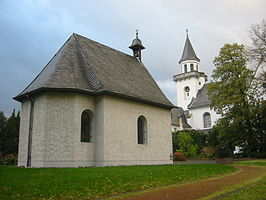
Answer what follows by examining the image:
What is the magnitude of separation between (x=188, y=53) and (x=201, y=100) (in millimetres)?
14321

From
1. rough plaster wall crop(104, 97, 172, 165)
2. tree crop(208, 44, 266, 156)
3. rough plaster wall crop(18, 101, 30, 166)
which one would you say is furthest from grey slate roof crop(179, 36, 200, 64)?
rough plaster wall crop(18, 101, 30, 166)

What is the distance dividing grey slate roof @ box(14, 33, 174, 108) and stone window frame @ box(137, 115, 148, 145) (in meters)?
1.65

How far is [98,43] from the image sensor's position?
78.3 ft

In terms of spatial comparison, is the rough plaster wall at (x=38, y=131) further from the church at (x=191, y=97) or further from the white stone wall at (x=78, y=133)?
the church at (x=191, y=97)

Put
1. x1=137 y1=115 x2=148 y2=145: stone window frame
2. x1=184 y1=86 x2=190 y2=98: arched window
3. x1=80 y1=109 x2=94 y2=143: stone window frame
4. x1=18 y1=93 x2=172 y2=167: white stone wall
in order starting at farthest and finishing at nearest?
x1=184 y1=86 x2=190 y2=98: arched window < x1=137 y1=115 x2=148 y2=145: stone window frame < x1=80 y1=109 x2=94 y2=143: stone window frame < x1=18 y1=93 x2=172 y2=167: white stone wall

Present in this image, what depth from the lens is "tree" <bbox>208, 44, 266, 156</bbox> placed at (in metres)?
29.8

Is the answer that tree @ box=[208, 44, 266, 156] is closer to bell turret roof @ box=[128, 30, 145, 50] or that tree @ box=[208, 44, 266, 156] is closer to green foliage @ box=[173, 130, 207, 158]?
green foliage @ box=[173, 130, 207, 158]

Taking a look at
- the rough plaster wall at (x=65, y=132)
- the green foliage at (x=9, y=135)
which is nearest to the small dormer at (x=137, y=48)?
the rough plaster wall at (x=65, y=132)

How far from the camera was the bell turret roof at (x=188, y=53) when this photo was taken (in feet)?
215

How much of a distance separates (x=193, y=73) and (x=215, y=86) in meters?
31.3

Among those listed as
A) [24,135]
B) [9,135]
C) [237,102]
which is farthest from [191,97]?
[24,135]

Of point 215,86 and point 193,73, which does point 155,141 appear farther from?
point 193,73

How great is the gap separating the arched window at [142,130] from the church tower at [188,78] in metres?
42.1

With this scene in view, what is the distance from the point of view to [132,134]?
1995 cm
